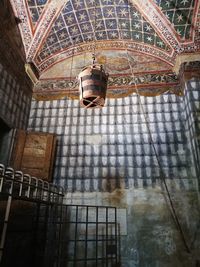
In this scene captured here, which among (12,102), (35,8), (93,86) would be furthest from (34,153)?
(35,8)

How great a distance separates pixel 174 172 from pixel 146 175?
2.34 ft

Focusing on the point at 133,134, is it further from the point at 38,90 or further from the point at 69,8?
the point at 69,8

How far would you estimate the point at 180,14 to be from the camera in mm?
6543

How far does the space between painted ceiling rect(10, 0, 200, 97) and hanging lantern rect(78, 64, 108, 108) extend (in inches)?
92.7

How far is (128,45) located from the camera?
25.9ft

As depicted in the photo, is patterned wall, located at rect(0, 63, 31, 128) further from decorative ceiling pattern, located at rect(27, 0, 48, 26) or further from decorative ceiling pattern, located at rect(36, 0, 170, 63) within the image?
decorative ceiling pattern, located at rect(27, 0, 48, 26)

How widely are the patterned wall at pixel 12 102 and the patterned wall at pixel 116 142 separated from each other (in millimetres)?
353

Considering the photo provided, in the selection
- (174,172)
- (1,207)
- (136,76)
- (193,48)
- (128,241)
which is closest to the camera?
(1,207)

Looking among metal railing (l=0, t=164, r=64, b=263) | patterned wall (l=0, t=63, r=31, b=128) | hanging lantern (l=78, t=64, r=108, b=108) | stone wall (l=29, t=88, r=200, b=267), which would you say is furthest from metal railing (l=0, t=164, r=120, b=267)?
patterned wall (l=0, t=63, r=31, b=128)

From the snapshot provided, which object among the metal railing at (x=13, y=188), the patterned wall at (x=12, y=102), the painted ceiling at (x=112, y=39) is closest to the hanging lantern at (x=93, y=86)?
the metal railing at (x=13, y=188)

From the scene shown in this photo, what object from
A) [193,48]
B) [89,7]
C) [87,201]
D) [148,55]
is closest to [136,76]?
[148,55]

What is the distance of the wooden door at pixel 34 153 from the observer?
247 inches

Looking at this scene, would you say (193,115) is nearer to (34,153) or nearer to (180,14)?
(180,14)

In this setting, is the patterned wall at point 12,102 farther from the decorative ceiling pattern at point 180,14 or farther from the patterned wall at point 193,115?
the patterned wall at point 193,115
